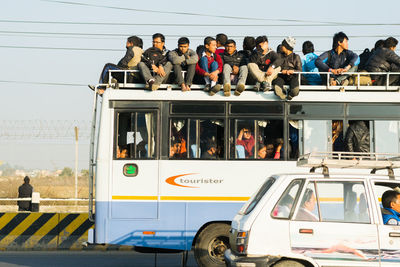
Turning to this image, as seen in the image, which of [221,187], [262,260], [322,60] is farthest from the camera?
[322,60]

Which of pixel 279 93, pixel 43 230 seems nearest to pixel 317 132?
pixel 279 93

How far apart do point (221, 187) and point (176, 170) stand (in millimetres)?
862

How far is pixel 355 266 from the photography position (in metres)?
8.42

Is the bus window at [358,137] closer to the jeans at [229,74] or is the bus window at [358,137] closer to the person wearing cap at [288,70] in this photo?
the person wearing cap at [288,70]

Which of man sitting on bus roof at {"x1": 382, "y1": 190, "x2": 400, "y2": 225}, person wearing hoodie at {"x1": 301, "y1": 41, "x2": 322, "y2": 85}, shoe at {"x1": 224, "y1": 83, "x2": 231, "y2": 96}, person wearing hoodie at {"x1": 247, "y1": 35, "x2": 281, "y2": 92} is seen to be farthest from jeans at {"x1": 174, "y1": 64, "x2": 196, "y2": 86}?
man sitting on bus roof at {"x1": 382, "y1": 190, "x2": 400, "y2": 225}

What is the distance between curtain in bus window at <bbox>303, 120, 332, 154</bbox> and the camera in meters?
13.2

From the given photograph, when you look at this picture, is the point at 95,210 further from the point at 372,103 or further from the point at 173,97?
the point at 372,103

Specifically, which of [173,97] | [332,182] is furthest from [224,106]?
[332,182]

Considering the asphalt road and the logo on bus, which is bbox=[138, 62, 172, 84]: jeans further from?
the asphalt road

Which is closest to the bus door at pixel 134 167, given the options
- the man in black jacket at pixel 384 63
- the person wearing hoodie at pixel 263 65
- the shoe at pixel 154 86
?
the shoe at pixel 154 86

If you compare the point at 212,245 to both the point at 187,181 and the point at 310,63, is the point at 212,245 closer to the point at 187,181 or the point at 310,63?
the point at 187,181

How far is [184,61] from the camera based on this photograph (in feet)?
44.8

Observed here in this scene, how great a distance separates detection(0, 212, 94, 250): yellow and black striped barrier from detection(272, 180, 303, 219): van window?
29.3ft

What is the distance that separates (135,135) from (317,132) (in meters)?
3.32
